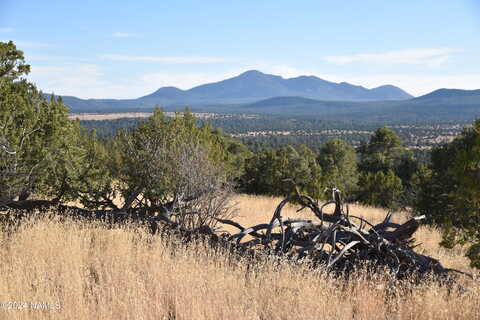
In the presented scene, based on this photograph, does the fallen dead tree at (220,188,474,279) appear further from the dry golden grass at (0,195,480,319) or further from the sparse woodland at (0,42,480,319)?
the dry golden grass at (0,195,480,319)

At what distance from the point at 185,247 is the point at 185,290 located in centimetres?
112

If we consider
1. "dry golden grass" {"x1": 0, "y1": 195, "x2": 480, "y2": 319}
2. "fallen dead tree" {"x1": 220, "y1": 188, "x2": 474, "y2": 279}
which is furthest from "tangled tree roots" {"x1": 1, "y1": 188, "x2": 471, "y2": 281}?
"dry golden grass" {"x1": 0, "y1": 195, "x2": 480, "y2": 319}

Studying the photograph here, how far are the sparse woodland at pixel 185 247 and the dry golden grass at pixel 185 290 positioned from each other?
0.06 feet

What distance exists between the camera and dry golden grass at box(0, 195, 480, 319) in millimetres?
3438

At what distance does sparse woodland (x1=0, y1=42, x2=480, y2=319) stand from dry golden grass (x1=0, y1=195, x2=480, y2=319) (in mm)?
19

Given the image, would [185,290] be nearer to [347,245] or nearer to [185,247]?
[185,247]

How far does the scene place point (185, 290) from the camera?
385 centimetres

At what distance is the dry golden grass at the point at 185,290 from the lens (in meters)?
3.44

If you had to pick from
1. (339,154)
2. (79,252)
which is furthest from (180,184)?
(339,154)

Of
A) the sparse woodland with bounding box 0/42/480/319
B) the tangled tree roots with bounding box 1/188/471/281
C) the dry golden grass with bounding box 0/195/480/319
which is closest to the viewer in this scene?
the dry golden grass with bounding box 0/195/480/319

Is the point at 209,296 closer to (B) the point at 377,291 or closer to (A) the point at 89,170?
(B) the point at 377,291

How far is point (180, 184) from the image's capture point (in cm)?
762

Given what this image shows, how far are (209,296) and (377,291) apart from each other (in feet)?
5.74

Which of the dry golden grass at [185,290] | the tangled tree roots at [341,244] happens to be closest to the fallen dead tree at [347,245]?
the tangled tree roots at [341,244]
